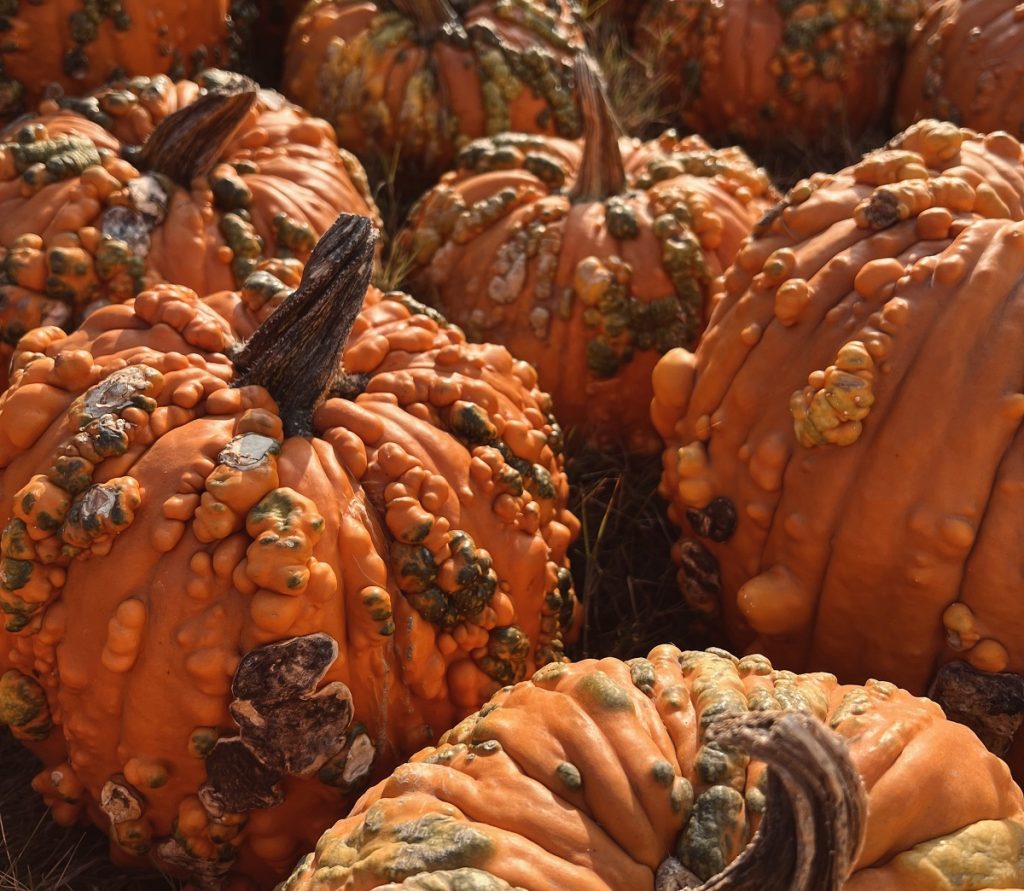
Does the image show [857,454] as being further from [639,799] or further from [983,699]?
[639,799]

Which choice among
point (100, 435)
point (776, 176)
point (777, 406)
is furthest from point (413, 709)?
point (776, 176)

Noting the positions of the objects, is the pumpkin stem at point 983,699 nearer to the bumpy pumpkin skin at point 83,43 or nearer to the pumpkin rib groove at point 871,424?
the pumpkin rib groove at point 871,424

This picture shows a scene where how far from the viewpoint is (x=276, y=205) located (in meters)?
3.11

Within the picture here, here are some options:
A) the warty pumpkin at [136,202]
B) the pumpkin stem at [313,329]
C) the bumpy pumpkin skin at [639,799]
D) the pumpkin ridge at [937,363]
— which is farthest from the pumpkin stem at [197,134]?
the bumpy pumpkin skin at [639,799]

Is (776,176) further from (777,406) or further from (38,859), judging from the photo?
(38,859)

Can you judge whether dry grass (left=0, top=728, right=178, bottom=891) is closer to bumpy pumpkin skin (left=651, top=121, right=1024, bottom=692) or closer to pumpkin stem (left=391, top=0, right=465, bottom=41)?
bumpy pumpkin skin (left=651, top=121, right=1024, bottom=692)

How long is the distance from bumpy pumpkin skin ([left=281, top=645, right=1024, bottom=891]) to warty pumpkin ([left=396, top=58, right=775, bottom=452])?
1406 mm

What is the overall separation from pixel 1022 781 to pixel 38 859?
201cm

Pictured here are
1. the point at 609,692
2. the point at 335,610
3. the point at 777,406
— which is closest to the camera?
the point at 609,692

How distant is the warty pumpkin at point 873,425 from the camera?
7.23 feet

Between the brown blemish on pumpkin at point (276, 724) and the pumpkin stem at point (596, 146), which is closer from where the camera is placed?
the brown blemish on pumpkin at point (276, 724)

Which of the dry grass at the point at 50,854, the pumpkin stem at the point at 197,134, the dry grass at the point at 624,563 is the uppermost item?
the pumpkin stem at the point at 197,134

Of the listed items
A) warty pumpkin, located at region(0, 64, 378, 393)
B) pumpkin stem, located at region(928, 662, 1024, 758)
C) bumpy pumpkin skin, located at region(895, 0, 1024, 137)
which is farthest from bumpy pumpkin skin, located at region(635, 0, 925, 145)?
pumpkin stem, located at region(928, 662, 1024, 758)

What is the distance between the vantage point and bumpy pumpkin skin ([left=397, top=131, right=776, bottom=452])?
10.5 feet
